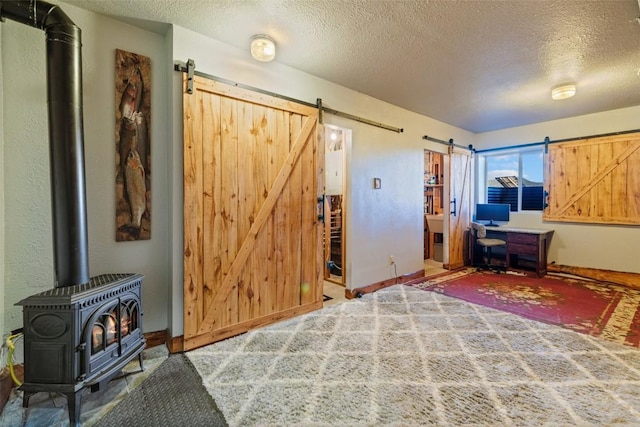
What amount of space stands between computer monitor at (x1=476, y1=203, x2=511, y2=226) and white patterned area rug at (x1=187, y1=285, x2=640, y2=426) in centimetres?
287

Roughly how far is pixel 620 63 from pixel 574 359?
2.78m

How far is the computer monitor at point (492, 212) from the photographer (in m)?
5.20

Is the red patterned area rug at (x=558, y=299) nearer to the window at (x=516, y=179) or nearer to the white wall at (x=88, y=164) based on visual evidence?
the window at (x=516, y=179)

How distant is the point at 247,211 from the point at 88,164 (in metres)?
1.19

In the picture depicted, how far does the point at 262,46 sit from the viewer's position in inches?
91.1

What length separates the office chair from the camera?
4898 mm

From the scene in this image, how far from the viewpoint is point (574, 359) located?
2096 millimetres

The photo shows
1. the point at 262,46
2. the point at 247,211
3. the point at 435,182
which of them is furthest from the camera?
the point at 435,182

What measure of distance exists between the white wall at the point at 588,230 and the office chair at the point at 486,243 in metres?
0.68

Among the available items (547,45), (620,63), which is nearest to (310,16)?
(547,45)

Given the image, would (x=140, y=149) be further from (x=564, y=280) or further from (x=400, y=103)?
(x=564, y=280)

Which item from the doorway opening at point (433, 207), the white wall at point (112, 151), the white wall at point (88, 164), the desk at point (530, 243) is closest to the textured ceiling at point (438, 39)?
the white wall at point (112, 151)

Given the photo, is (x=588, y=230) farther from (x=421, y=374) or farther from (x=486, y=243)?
(x=421, y=374)

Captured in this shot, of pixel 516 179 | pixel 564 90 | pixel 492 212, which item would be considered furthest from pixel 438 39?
pixel 516 179
